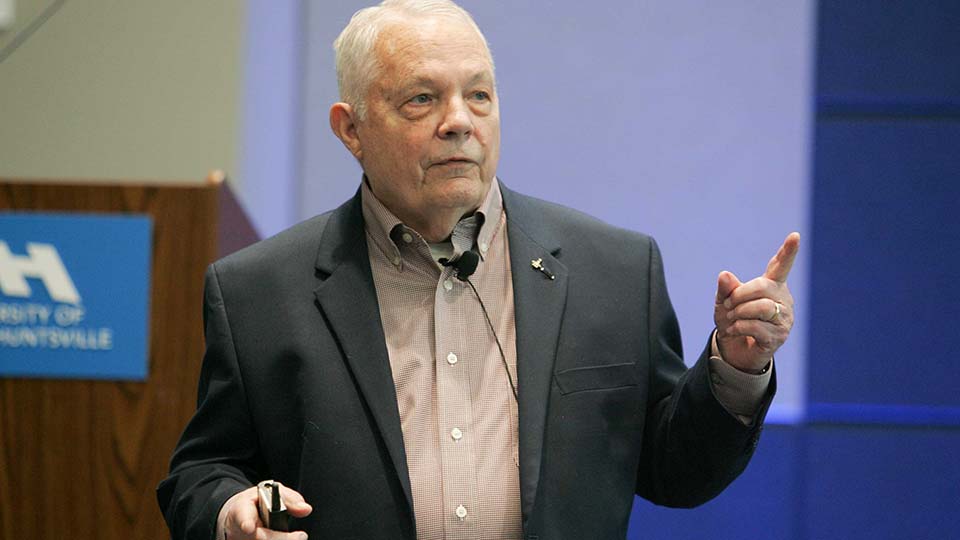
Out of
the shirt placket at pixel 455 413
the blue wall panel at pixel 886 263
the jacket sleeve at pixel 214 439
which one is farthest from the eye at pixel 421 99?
the blue wall panel at pixel 886 263

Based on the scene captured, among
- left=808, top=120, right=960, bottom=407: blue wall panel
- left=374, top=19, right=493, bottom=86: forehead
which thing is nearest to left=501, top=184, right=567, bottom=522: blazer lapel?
left=374, top=19, right=493, bottom=86: forehead

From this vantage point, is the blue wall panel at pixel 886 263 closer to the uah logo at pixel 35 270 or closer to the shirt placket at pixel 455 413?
the shirt placket at pixel 455 413

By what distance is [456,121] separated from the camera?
1.62 m

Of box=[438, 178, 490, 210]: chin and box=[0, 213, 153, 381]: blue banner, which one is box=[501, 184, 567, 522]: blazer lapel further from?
box=[0, 213, 153, 381]: blue banner

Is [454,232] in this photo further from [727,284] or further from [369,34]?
[727,284]

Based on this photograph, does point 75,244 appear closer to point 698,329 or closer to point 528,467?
point 528,467

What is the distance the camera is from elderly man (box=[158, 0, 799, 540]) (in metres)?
1.54

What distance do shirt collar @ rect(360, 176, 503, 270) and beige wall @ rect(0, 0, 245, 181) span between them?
5.40ft

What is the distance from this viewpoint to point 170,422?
84.4 inches

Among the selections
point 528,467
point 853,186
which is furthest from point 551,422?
point 853,186

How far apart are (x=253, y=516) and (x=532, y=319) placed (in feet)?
1.47

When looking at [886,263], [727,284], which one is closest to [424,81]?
[727,284]

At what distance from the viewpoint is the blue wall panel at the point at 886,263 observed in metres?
3.24

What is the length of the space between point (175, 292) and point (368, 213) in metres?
0.58
